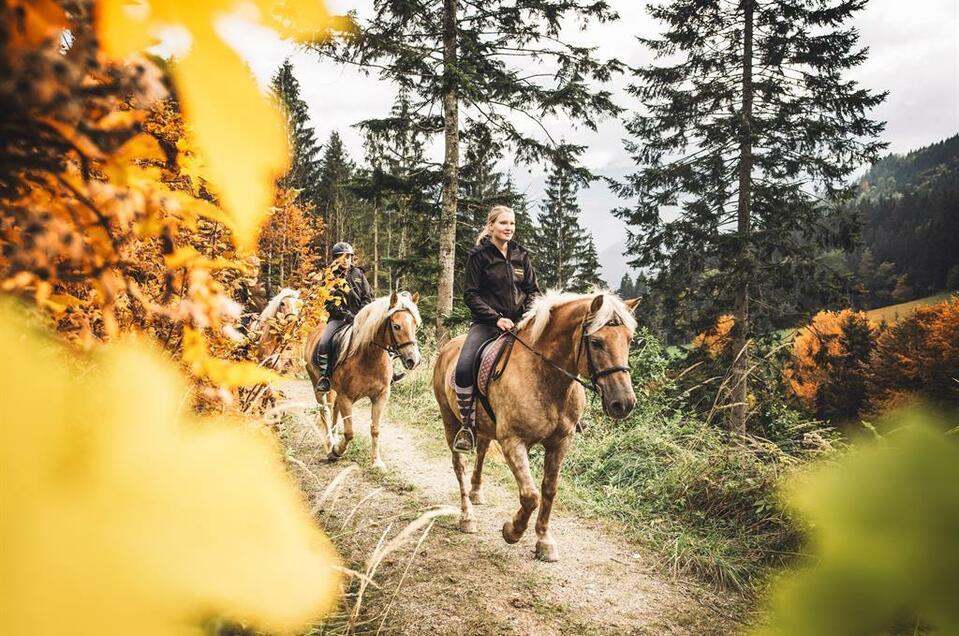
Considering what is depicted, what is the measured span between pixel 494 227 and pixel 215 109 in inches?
158

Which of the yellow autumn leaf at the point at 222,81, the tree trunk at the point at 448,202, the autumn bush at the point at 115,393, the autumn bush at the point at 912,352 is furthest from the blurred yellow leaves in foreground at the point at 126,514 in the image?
the autumn bush at the point at 912,352

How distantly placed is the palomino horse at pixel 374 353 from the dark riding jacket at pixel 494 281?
5.41 ft

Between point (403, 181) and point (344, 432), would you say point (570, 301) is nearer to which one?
point (344, 432)

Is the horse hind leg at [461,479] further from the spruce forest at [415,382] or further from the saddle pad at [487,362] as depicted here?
the saddle pad at [487,362]

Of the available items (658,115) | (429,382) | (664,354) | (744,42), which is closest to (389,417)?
(429,382)

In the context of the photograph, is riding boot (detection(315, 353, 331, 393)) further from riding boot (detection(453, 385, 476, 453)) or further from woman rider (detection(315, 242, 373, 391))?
riding boot (detection(453, 385, 476, 453))

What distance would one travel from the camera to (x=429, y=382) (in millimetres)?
11461

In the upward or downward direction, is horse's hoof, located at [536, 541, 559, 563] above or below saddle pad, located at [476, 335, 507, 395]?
below

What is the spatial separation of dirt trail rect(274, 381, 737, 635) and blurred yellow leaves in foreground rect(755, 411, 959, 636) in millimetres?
2430

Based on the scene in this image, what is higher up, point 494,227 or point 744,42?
point 744,42

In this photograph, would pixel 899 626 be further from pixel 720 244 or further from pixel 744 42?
pixel 744 42

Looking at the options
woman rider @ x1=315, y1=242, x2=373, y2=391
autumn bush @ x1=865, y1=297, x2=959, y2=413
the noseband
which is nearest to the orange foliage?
autumn bush @ x1=865, y1=297, x2=959, y2=413

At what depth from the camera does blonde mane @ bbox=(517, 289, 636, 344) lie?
374 cm

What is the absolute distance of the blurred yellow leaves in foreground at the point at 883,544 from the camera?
44cm
